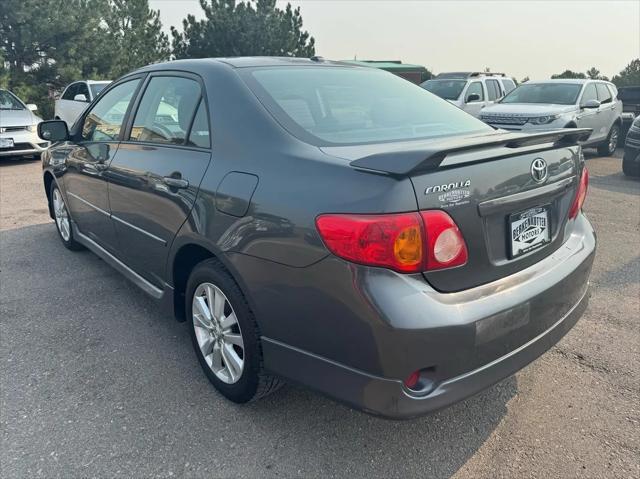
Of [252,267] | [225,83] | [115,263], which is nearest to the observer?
[252,267]

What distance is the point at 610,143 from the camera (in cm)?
1273

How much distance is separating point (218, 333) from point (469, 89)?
40.4 feet

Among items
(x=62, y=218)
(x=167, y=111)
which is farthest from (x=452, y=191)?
(x=62, y=218)

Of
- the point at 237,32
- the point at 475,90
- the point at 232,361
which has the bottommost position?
the point at 232,361

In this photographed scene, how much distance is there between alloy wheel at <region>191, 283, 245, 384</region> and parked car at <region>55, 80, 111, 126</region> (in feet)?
34.5

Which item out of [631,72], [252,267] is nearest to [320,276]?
[252,267]

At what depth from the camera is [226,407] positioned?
266 cm

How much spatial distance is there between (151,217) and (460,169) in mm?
1837

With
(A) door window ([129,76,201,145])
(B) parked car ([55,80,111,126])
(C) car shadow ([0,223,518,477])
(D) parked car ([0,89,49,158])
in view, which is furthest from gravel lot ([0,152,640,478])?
(B) parked car ([55,80,111,126])

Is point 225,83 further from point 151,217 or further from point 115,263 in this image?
point 115,263

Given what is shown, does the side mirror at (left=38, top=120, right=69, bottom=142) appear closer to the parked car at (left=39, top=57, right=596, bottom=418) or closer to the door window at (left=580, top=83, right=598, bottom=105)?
the parked car at (left=39, top=57, right=596, bottom=418)

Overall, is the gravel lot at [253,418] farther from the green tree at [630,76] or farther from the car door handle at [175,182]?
the green tree at [630,76]

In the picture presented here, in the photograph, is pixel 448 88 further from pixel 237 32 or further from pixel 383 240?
pixel 237 32

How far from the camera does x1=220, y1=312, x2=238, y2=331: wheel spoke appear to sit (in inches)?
99.0
